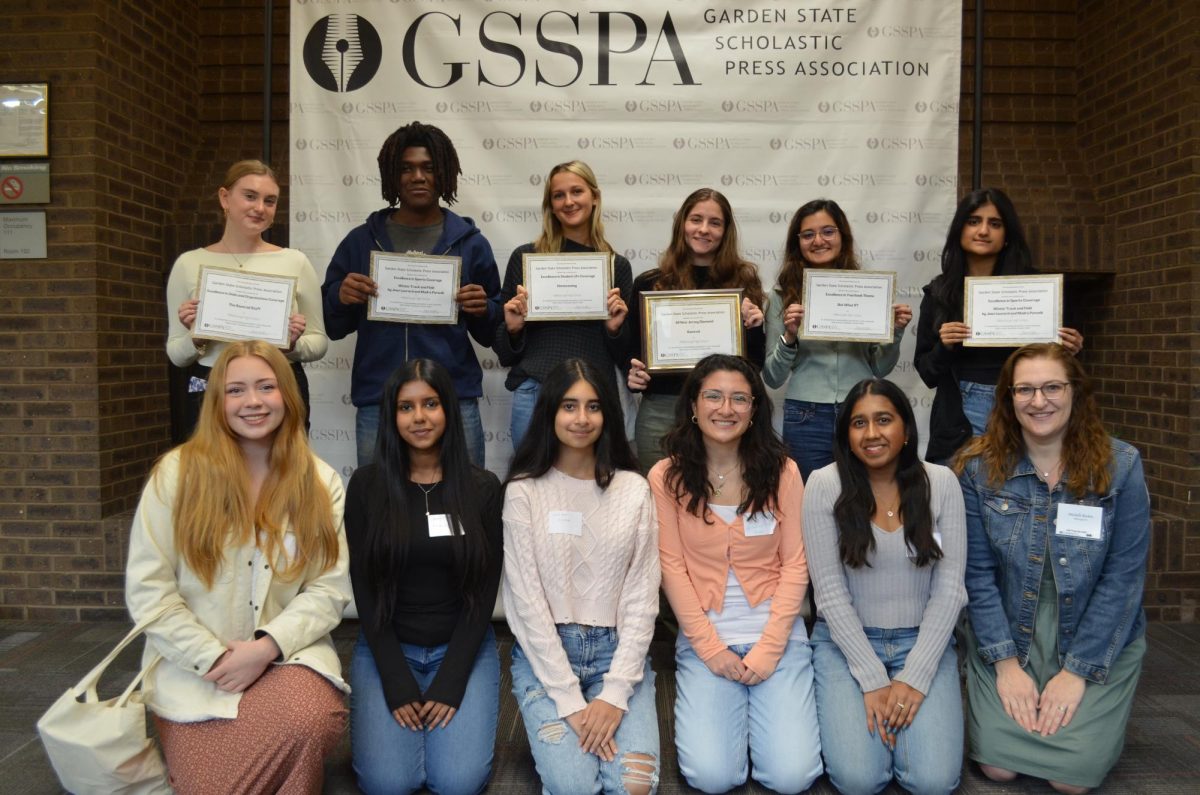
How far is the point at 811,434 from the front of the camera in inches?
150

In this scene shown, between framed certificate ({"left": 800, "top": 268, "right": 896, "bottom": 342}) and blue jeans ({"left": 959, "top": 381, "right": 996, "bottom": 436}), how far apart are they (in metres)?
0.39

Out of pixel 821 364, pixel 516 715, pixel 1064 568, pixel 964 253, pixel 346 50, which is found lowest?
pixel 516 715

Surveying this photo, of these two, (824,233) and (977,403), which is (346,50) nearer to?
(824,233)

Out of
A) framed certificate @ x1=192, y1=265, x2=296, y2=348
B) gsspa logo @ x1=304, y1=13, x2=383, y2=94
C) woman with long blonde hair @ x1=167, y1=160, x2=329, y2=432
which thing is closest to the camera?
framed certificate @ x1=192, y1=265, x2=296, y2=348

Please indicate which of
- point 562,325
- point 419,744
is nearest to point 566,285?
point 562,325

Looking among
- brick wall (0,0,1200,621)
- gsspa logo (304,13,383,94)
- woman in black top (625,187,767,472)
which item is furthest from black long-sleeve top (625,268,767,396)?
brick wall (0,0,1200,621)

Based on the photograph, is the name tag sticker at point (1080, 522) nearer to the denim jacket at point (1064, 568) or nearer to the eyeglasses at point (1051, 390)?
the denim jacket at point (1064, 568)

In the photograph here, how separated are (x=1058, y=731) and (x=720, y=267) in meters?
2.04

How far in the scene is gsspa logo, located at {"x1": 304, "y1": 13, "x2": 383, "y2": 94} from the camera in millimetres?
4418

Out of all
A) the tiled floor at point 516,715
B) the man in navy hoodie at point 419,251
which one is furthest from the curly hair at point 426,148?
the tiled floor at point 516,715

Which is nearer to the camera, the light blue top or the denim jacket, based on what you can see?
the denim jacket

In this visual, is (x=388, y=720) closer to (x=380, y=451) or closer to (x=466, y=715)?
(x=466, y=715)

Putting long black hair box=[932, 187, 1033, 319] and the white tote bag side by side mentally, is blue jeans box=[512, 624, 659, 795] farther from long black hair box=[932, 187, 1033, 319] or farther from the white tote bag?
long black hair box=[932, 187, 1033, 319]

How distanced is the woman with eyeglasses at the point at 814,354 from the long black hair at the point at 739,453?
1.91 ft
